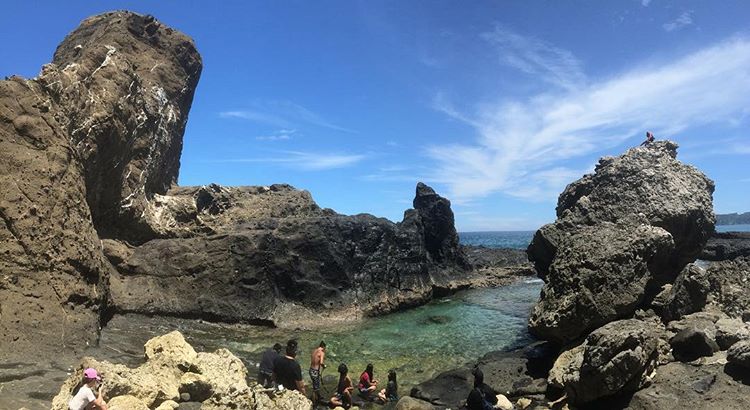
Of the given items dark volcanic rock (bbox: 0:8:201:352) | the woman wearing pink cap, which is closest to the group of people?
the woman wearing pink cap

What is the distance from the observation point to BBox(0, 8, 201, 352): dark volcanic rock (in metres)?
15.4

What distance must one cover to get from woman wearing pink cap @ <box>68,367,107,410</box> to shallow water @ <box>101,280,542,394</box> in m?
7.41

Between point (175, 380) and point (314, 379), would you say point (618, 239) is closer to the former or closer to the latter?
point (314, 379)

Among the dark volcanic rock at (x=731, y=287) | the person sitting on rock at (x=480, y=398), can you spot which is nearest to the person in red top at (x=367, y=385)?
the person sitting on rock at (x=480, y=398)

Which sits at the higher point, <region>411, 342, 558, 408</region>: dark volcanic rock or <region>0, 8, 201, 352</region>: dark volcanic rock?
<region>0, 8, 201, 352</region>: dark volcanic rock

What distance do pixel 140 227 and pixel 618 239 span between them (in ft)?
82.6

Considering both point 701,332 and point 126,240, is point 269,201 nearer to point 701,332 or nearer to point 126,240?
point 126,240

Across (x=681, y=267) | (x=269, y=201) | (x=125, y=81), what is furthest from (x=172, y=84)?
(x=681, y=267)

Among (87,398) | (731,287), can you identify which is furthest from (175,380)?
(731,287)

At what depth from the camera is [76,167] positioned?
1909cm

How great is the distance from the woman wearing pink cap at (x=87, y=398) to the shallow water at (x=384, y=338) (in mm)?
7406

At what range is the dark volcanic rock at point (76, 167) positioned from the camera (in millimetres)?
15445

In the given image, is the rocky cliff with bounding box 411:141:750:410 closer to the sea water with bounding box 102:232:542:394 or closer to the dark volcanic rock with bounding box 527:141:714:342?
the dark volcanic rock with bounding box 527:141:714:342

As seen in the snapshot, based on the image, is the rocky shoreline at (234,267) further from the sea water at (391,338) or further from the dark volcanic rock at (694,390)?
the sea water at (391,338)
